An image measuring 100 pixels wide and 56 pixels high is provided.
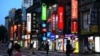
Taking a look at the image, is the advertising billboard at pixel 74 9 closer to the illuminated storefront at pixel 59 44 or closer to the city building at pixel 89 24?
the city building at pixel 89 24

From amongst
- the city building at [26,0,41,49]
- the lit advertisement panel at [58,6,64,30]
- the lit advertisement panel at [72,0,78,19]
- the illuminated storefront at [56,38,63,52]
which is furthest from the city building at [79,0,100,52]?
the city building at [26,0,41,49]

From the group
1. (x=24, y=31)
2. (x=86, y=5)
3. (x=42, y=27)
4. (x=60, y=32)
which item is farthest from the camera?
(x=24, y=31)

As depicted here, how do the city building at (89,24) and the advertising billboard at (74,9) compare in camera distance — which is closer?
the city building at (89,24)

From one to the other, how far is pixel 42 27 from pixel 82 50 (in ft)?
122

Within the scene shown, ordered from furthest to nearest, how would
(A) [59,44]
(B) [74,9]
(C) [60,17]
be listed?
(A) [59,44]
(C) [60,17]
(B) [74,9]

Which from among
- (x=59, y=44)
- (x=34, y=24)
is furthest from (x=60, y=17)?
(x=34, y=24)

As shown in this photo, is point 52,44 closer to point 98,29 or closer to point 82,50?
point 82,50

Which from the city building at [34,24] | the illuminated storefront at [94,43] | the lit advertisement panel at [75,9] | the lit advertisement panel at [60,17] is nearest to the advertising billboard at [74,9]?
the lit advertisement panel at [75,9]

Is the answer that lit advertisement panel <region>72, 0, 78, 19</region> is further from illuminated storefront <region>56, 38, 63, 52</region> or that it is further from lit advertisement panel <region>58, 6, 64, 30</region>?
illuminated storefront <region>56, 38, 63, 52</region>

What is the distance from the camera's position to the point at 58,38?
84312 millimetres

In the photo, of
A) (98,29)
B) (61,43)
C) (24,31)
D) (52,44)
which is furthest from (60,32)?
(24,31)

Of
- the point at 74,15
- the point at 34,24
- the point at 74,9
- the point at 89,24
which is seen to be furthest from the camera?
the point at 34,24

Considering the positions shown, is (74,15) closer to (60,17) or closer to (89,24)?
(89,24)

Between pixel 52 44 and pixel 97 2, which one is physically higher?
pixel 97 2
